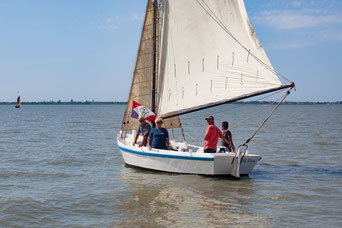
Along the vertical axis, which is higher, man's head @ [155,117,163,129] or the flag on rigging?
the flag on rigging

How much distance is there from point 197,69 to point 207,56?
0.60 meters

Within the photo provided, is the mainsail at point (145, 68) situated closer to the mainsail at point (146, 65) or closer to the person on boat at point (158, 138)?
the mainsail at point (146, 65)

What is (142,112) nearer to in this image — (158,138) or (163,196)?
(158,138)

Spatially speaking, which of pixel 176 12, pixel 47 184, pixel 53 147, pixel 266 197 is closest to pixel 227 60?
pixel 176 12

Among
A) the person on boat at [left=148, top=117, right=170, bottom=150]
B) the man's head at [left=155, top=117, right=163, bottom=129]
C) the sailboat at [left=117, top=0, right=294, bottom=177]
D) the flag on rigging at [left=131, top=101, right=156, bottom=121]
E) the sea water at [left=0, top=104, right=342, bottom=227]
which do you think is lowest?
the sea water at [left=0, top=104, right=342, bottom=227]

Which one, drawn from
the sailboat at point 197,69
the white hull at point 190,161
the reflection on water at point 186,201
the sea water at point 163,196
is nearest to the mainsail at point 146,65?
the sailboat at point 197,69

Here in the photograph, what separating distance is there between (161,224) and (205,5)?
27.9 feet

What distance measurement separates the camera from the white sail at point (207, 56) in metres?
13.4

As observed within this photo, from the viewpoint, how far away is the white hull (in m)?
13.0

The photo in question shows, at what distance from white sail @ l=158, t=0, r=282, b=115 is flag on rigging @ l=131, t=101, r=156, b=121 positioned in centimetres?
49

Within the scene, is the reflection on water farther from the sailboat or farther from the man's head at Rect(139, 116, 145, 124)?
the man's head at Rect(139, 116, 145, 124)

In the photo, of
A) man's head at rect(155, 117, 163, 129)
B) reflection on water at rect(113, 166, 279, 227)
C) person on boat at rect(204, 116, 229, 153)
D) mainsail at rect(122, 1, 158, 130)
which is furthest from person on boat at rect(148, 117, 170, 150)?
mainsail at rect(122, 1, 158, 130)

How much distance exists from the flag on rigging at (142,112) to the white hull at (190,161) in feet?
4.67

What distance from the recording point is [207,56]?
47.5 feet
